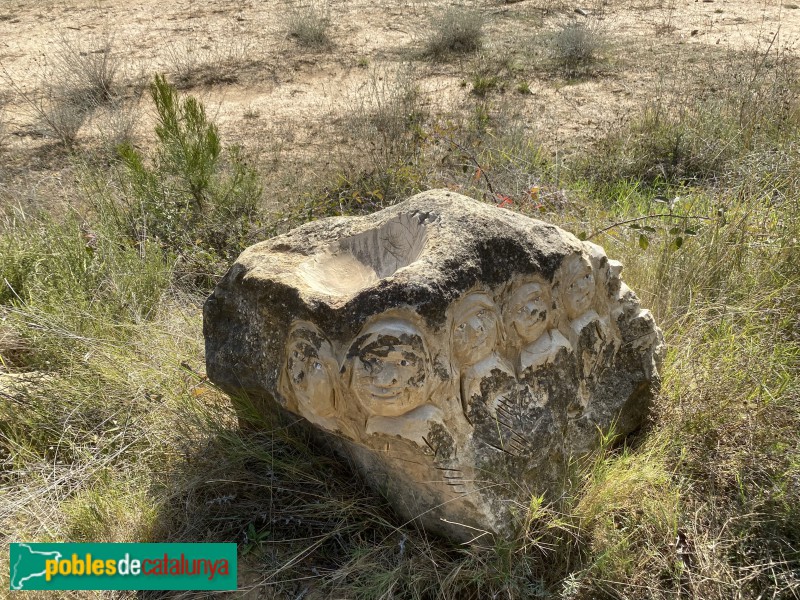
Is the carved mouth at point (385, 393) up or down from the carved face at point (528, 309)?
down

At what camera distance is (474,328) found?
2.00m

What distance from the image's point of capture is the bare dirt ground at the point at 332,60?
→ 5973mm

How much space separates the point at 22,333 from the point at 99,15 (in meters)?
7.18

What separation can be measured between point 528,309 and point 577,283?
0.74 ft

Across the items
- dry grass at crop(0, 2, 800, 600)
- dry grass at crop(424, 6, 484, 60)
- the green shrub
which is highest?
dry grass at crop(424, 6, 484, 60)

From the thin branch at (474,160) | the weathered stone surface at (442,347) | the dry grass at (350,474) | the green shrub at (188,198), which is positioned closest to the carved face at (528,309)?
the weathered stone surface at (442,347)

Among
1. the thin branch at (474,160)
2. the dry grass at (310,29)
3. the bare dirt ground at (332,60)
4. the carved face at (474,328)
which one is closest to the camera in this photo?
the carved face at (474,328)

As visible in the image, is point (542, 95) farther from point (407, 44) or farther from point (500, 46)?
point (407, 44)

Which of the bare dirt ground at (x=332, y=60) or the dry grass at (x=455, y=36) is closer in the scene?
the bare dirt ground at (x=332, y=60)

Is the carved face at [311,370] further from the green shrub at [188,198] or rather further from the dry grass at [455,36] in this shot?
the dry grass at [455,36]

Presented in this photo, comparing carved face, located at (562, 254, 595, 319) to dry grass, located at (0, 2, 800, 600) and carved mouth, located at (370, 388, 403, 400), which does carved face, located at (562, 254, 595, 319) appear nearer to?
dry grass, located at (0, 2, 800, 600)

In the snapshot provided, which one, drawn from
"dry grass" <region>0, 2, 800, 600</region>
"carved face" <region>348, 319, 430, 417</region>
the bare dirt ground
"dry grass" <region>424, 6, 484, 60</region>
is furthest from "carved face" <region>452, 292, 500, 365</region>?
"dry grass" <region>424, 6, 484, 60</region>

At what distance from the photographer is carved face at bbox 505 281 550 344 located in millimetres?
2098

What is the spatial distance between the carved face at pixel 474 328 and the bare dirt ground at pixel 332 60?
3.59 metres
